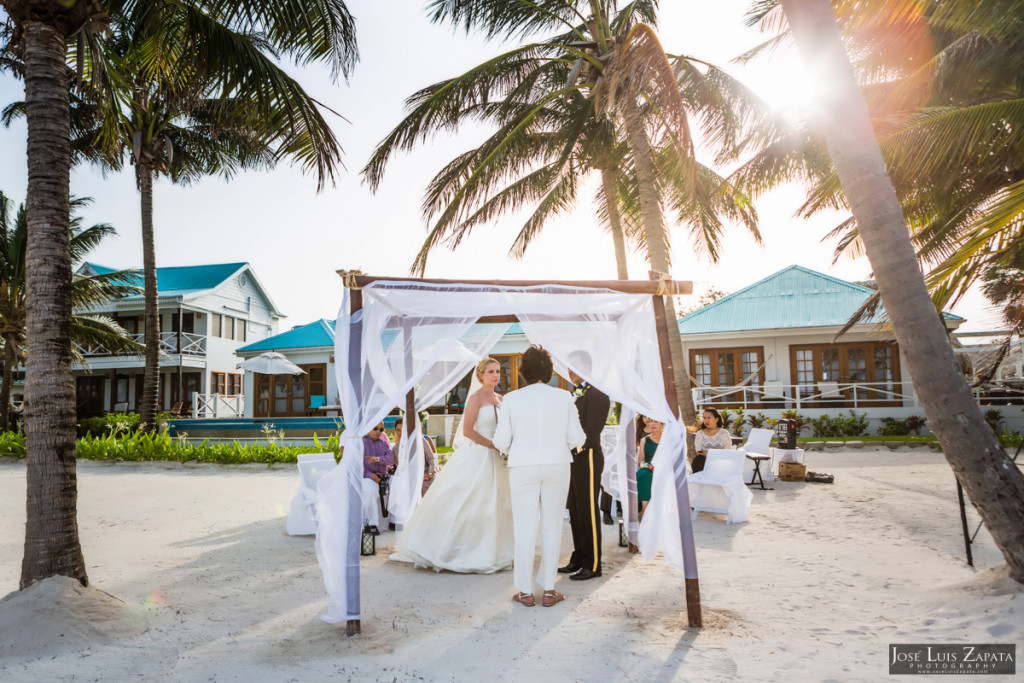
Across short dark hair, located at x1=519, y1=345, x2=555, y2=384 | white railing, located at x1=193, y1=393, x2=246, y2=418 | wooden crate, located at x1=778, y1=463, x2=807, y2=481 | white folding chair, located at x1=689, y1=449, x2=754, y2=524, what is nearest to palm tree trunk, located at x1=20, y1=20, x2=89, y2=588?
short dark hair, located at x1=519, y1=345, x2=555, y2=384

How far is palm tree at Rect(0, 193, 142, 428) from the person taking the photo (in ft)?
61.1

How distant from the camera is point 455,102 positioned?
10.6m

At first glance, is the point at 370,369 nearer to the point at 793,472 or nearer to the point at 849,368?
the point at 793,472

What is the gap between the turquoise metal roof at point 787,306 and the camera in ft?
65.5

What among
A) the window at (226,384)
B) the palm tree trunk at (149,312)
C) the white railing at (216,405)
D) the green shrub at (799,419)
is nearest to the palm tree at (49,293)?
the palm tree trunk at (149,312)

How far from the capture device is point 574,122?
11.4 m

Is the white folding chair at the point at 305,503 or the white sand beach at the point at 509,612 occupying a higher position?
the white folding chair at the point at 305,503

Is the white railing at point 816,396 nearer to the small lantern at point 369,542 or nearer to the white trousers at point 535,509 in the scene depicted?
the small lantern at point 369,542

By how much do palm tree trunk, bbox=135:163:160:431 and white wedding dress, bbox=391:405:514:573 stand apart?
45.8ft

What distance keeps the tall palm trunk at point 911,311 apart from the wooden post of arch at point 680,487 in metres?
1.55

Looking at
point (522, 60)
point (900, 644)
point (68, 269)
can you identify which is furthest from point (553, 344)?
point (522, 60)

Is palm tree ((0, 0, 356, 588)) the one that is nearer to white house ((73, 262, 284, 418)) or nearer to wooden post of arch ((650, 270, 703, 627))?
wooden post of arch ((650, 270, 703, 627))

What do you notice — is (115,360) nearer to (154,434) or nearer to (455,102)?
(154,434)

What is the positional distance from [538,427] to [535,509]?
596 mm
